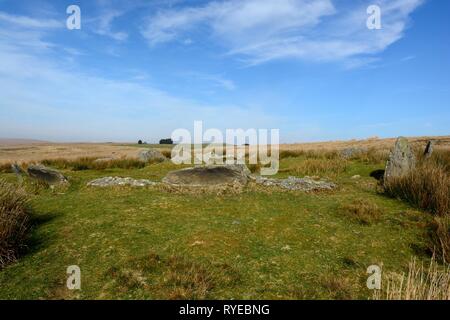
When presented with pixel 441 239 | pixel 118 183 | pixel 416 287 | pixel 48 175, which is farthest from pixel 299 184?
pixel 48 175

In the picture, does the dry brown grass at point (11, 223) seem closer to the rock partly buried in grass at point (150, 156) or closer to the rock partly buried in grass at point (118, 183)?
the rock partly buried in grass at point (118, 183)

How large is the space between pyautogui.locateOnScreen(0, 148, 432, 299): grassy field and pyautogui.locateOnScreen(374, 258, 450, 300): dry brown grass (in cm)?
35

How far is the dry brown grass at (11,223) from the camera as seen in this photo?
6469 millimetres

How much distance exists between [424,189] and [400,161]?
2961 mm

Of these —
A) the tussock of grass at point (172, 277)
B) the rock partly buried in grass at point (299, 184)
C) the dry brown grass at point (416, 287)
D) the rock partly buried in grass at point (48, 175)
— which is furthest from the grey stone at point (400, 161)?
the rock partly buried in grass at point (48, 175)

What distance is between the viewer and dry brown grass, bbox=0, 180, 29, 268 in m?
6.47

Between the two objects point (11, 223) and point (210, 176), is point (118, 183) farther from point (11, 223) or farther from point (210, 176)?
point (11, 223)

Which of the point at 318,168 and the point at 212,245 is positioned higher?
the point at 318,168

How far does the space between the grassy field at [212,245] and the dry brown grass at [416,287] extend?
13.9 inches

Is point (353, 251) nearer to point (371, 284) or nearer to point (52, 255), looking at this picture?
point (371, 284)

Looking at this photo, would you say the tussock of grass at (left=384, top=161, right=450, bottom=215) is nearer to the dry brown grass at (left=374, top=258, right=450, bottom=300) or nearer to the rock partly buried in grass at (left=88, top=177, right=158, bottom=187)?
the dry brown grass at (left=374, top=258, right=450, bottom=300)

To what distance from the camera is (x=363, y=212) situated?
9.24 metres

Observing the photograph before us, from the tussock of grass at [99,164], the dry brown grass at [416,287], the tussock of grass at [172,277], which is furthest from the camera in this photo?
the tussock of grass at [99,164]
